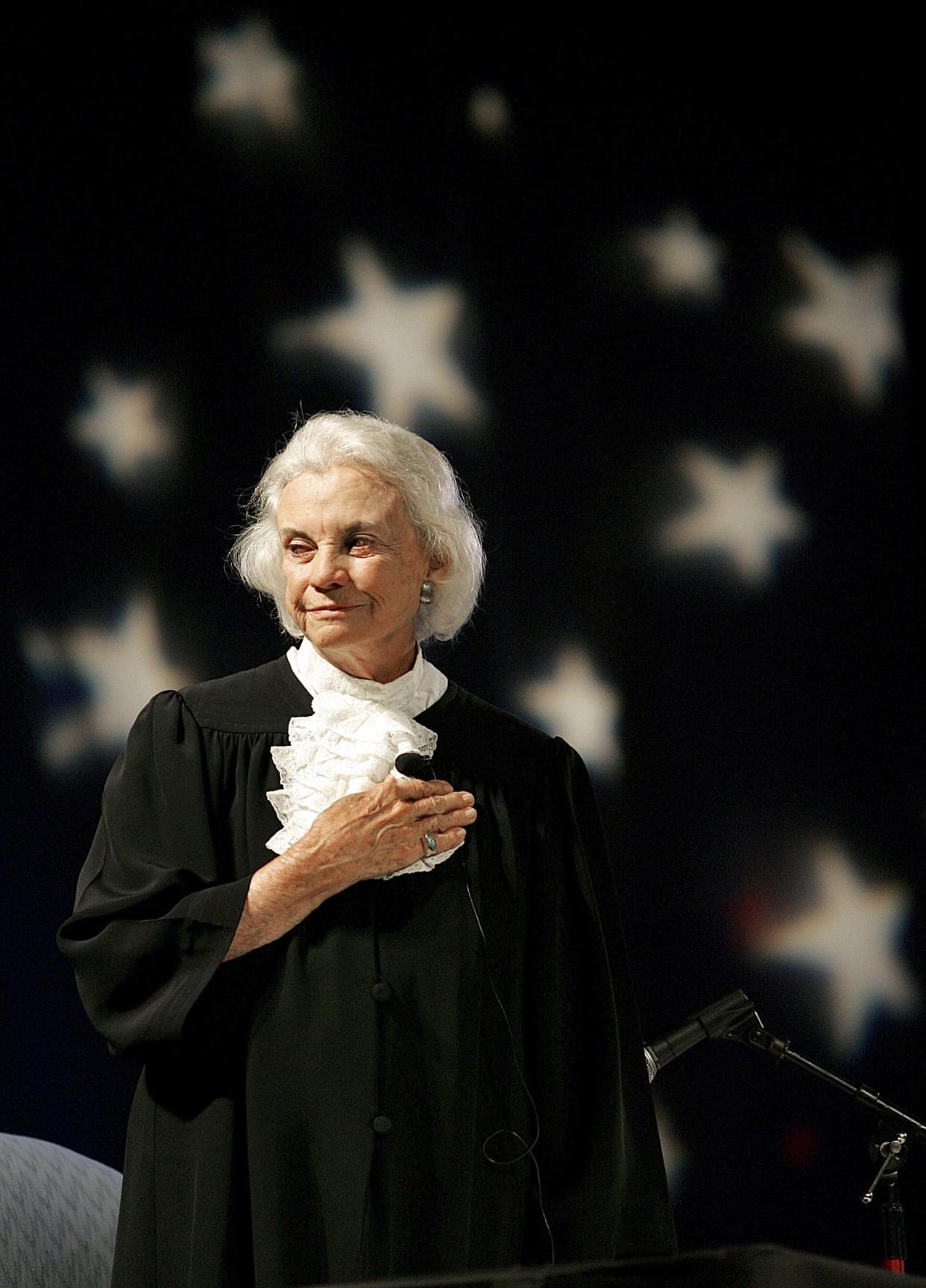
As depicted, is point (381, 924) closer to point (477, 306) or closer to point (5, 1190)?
point (5, 1190)

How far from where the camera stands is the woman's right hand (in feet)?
5.96

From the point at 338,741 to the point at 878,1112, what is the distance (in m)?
1.25

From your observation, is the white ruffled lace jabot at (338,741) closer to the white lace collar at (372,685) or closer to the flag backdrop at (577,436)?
the white lace collar at (372,685)

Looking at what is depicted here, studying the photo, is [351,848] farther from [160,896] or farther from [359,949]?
[160,896]

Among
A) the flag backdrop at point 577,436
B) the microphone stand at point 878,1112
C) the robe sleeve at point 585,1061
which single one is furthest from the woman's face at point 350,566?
the microphone stand at point 878,1112

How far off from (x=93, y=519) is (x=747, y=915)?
5.11 feet

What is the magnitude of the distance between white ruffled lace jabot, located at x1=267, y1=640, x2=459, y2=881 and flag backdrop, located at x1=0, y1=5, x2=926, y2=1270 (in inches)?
31.3

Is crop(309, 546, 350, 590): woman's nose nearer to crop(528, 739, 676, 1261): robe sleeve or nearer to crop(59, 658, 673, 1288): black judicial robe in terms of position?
crop(59, 658, 673, 1288): black judicial robe

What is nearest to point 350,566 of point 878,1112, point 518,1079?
point 518,1079

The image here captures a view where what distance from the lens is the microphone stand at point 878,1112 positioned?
2477 millimetres

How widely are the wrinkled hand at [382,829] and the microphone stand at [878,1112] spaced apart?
84 cm

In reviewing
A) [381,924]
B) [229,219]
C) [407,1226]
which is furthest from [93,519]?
[407,1226]

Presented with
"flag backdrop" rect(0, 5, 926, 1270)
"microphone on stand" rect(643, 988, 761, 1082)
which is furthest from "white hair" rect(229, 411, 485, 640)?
"microphone on stand" rect(643, 988, 761, 1082)

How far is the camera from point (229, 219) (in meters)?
2.99
